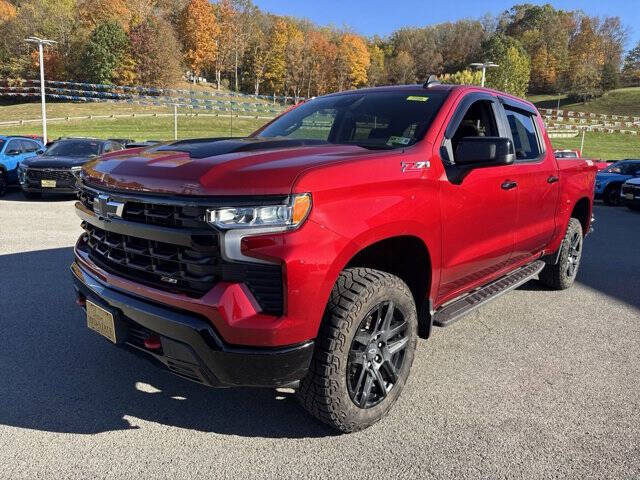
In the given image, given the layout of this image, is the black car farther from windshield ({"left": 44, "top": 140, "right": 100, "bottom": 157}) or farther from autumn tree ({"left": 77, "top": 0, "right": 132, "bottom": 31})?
autumn tree ({"left": 77, "top": 0, "right": 132, "bottom": 31})

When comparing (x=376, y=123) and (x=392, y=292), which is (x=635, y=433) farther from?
(x=376, y=123)

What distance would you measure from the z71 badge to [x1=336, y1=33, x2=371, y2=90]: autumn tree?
89110mm

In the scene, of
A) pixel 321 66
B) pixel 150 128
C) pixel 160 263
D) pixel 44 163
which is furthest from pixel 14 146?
pixel 321 66

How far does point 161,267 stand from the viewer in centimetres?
258

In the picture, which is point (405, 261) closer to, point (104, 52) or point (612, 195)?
point (612, 195)

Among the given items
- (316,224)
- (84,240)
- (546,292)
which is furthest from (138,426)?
(546,292)

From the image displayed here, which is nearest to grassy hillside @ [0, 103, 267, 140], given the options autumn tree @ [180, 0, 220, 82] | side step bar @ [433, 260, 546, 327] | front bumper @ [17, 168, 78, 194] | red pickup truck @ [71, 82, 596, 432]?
front bumper @ [17, 168, 78, 194]

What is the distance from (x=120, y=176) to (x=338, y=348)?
4.80ft

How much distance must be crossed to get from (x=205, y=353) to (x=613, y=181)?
56.6 ft

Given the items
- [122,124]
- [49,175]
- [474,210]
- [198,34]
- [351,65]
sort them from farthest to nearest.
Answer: [351,65] → [198,34] → [122,124] → [49,175] → [474,210]

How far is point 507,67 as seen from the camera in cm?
7894

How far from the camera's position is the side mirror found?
3.14 metres

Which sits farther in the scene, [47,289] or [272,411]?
[47,289]

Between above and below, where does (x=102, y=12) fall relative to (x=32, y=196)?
above
